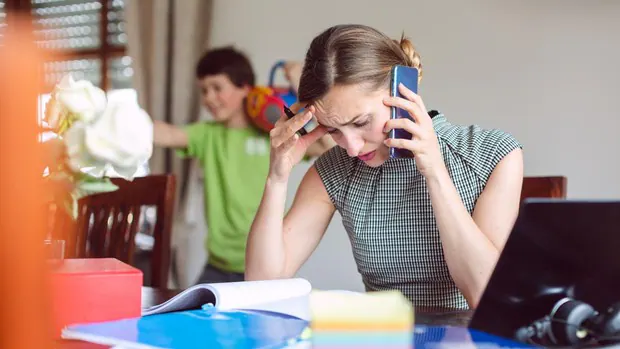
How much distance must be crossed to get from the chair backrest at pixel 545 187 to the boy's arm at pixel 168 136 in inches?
66.2

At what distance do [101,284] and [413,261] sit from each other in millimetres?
705

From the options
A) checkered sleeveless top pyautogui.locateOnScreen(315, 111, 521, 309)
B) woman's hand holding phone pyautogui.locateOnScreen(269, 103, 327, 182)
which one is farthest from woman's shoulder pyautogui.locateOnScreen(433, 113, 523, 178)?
woman's hand holding phone pyautogui.locateOnScreen(269, 103, 327, 182)

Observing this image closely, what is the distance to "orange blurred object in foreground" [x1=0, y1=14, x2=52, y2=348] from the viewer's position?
11.3 inches

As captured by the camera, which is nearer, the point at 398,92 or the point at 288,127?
the point at 398,92

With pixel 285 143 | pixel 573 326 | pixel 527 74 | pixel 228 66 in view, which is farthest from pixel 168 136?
pixel 573 326

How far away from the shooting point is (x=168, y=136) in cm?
303

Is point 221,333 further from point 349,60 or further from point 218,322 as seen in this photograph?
point 349,60

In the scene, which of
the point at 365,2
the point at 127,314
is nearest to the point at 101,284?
the point at 127,314

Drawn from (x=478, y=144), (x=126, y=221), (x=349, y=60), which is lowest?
(x=126, y=221)

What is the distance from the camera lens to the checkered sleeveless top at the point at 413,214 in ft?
4.85

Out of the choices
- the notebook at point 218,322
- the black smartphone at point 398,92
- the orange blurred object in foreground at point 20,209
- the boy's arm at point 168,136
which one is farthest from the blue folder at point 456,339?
the boy's arm at point 168,136

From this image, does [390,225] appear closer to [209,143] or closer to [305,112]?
[305,112]

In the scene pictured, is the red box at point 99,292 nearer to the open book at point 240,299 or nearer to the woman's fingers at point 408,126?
the open book at point 240,299

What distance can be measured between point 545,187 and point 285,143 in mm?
560
